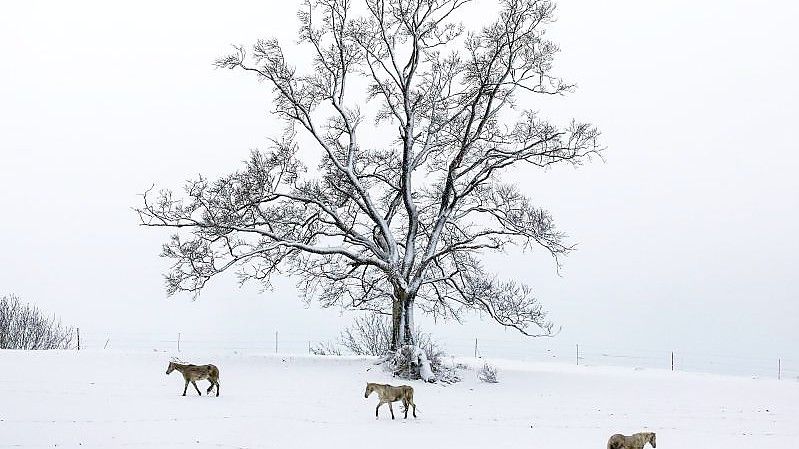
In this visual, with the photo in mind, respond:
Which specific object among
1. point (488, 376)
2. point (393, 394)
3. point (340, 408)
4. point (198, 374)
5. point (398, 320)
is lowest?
point (340, 408)

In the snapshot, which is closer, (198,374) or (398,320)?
(198,374)

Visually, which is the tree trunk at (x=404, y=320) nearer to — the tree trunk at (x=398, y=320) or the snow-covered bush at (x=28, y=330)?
the tree trunk at (x=398, y=320)

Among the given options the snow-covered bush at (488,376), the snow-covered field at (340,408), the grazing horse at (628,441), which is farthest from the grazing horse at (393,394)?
the snow-covered bush at (488,376)

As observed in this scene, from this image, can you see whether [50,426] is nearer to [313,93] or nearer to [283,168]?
[283,168]

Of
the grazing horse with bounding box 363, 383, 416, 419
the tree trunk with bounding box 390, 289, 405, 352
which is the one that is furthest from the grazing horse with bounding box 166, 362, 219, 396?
the tree trunk with bounding box 390, 289, 405, 352

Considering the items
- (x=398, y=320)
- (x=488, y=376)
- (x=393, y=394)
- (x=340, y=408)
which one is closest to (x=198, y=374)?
(x=340, y=408)

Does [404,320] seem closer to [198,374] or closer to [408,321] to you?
[408,321]

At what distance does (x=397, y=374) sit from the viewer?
23.5 meters

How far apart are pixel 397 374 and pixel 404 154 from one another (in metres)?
6.68

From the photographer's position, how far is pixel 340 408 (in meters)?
17.8

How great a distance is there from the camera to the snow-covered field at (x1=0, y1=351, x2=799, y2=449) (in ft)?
46.4

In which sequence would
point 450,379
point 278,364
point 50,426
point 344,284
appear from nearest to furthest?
1. point 50,426
2. point 450,379
3. point 278,364
4. point 344,284

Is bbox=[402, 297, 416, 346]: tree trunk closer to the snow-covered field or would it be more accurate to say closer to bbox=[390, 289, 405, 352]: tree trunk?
bbox=[390, 289, 405, 352]: tree trunk

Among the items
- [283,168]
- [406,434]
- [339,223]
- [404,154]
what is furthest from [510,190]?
[406,434]
